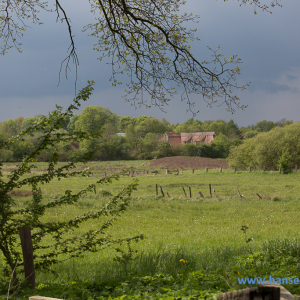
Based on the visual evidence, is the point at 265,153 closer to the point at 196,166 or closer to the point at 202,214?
the point at 196,166

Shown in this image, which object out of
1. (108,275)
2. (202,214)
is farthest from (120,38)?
(202,214)

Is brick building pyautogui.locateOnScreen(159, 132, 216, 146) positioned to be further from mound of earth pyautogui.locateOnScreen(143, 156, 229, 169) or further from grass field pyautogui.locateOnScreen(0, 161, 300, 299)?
grass field pyautogui.locateOnScreen(0, 161, 300, 299)

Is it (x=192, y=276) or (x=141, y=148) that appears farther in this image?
(x=141, y=148)

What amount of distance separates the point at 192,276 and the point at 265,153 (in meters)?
49.3

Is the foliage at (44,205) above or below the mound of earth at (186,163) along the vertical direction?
above

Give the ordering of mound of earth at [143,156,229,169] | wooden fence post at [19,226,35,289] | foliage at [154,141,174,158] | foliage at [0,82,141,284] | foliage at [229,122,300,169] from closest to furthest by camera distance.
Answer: wooden fence post at [19,226,35,289] < foliage at [0,82,141,284] < foliage at [229,122,300,169] < mound of earth at [143,156,229,169] < foliage at [154,141,174,158]

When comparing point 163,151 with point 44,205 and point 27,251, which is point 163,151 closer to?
point 44,205

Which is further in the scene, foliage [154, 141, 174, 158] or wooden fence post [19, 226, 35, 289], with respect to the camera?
foliage [154, 141, 174, 158]

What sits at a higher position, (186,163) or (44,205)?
(44,205)

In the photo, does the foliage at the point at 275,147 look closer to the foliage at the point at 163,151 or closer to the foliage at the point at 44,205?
the foliage at the point at 163,151

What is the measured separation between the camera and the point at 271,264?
14.9 ft

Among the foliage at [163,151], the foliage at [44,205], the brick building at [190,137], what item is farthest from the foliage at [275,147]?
the brick building at [190,137]

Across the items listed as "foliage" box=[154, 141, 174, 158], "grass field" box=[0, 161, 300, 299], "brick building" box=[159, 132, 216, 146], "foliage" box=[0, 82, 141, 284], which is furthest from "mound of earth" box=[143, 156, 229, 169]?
"foliage" box=[0, 82, 141, 284]

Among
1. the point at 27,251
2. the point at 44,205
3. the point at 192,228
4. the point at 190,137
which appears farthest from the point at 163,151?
the point at 27,251
